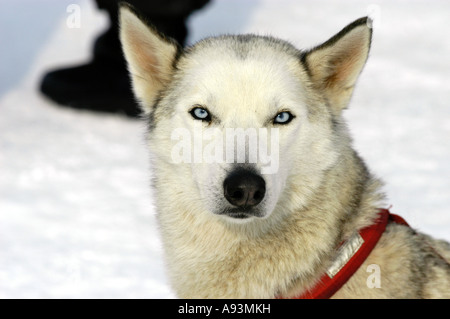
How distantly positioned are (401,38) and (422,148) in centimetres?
317

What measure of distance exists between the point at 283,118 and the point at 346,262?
25.7 inches

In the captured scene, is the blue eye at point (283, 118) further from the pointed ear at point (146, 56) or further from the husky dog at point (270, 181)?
the pointed ear at point (146, 56)

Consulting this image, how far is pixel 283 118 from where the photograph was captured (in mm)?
3125

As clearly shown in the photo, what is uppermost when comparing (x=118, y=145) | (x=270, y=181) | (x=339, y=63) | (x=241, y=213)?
(x=118, y=145)

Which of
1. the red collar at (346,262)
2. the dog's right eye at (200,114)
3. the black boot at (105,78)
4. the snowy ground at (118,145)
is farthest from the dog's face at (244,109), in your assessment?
the black boot at (105,78)

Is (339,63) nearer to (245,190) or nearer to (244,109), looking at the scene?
(244,109)

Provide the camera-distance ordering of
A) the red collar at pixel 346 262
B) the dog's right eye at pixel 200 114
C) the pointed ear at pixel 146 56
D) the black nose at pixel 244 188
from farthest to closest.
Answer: the pointed ear at pixel 146 56 → the dog's right eye at pixel 200 114 → the red collar at pixel 346 262 → the black nose at pixel 244 188

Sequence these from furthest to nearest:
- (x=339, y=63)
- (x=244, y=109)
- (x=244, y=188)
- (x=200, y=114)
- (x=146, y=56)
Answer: (x=146, y=56) → (x=339, y=63) → (x=200, y=114) → (x=244, y=109) → (x=244, y=188)

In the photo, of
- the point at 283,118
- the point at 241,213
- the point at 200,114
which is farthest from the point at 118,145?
the point at 241,213

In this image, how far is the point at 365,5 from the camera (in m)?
11.2

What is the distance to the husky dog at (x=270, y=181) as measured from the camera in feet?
9.93

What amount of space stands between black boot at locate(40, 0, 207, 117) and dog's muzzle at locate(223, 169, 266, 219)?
5231 millimetres

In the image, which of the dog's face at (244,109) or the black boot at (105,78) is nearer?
the dog's face at (244,109)
